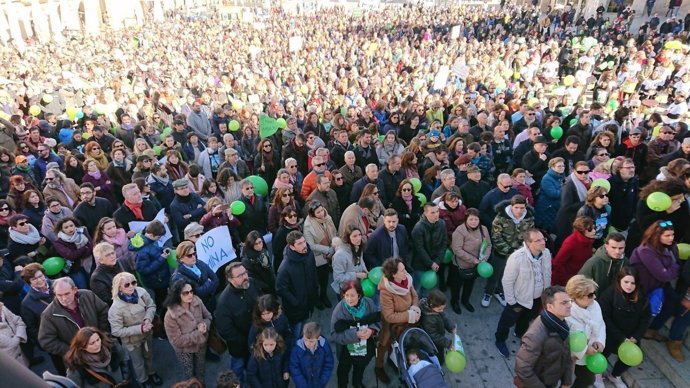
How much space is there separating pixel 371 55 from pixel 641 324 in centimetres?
1654

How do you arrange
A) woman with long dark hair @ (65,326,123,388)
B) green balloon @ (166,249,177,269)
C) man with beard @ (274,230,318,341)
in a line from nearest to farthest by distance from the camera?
1. woman with long dark hair @ (65,326,123,388)
2. man with beard @ (274,230,318,341)
3. green balloon @ (166,249,177,269)

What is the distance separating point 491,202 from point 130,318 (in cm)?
447

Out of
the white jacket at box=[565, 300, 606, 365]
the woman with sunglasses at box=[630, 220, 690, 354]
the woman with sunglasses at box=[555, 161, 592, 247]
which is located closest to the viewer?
the white jacket at box=[565, 300, 606, 365]

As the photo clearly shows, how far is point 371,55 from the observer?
18.9 meters

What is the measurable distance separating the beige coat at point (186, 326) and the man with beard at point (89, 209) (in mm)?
2739

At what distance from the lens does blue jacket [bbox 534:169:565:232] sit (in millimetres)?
6016

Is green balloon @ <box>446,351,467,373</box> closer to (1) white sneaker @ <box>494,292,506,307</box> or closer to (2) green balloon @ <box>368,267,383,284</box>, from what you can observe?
(2) green balloon @ <box>368,267,383,284</box>

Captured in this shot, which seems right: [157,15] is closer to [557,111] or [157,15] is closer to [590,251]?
[557,111]

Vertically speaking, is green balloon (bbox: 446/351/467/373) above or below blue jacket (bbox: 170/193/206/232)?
below

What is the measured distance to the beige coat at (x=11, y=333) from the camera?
157 inches

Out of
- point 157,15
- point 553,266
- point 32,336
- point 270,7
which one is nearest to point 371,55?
point 553,266

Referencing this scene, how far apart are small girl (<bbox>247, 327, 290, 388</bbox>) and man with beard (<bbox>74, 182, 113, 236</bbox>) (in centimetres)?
358

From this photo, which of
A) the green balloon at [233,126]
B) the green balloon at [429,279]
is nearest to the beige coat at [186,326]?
the green balloon at [429,279]

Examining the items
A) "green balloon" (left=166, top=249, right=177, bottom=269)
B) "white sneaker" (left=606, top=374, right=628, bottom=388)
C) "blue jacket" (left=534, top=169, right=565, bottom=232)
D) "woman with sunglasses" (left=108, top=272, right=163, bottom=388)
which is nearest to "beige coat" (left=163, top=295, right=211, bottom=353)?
"woman with sunglasses" (left=108, top=272, right=163, bottom=388)
